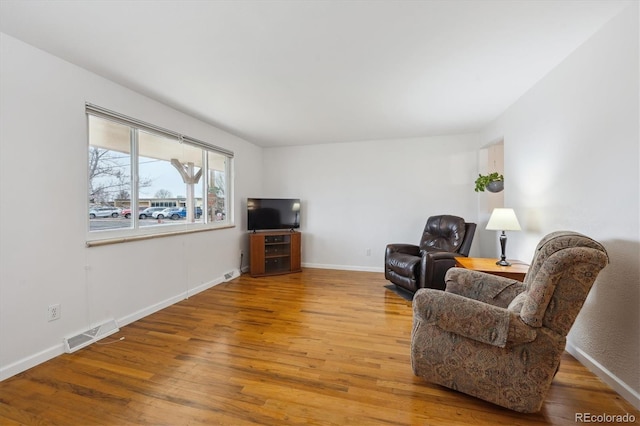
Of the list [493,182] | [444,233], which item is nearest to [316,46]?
[493,182]

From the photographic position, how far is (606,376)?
172 centimetres

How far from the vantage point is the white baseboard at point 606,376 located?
1.53m

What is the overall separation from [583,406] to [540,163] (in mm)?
1938

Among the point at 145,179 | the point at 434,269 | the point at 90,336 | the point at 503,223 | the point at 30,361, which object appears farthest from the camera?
the point at 434,269

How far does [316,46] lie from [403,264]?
2.64 metres

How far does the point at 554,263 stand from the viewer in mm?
1349

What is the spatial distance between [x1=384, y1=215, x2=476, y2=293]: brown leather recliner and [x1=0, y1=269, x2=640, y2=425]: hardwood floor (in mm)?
661

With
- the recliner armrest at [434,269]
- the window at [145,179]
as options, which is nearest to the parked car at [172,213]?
the window at [145,179]

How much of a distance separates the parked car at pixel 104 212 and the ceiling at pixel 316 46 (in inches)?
47.2

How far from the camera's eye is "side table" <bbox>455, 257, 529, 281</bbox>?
7.33 feet

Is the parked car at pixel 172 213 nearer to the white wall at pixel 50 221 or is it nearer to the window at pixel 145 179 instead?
the window at pixel 145 179

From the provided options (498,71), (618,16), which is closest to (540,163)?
(498,71)

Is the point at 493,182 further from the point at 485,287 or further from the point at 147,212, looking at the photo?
the point at 147,212

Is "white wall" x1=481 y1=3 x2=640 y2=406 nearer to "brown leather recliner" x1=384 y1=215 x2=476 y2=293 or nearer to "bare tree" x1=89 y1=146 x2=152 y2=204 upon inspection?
"brown leather recliner" x1=384 y1=215 x2=476 y2=293
